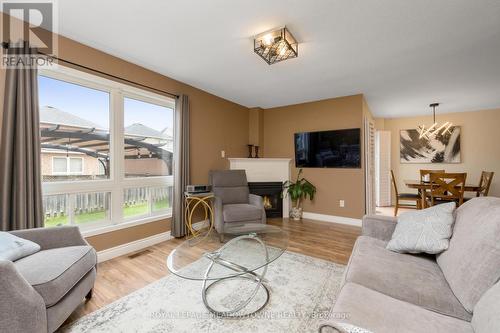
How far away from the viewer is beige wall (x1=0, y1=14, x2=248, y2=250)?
234 centimetres

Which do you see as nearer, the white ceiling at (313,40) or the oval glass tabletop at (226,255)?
the oval glass tabletop at (226,255)

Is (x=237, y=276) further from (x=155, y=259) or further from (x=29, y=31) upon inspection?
(x=29, y=31)

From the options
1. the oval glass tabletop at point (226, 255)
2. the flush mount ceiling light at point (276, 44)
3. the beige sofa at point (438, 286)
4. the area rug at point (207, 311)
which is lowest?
the area rug at point (207, 311)

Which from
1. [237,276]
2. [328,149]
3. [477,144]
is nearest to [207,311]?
[237,276]

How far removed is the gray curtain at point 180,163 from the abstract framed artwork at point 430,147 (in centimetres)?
547

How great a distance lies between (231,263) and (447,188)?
12.3 ft

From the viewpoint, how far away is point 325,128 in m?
4.12

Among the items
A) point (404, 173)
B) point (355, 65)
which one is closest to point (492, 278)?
point (355, 65)

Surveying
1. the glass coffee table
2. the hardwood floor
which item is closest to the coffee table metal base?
the glass coffee table

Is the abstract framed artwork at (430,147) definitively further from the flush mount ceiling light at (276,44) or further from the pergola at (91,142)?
the pergola at (91,142)

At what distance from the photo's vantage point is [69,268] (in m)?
1.32

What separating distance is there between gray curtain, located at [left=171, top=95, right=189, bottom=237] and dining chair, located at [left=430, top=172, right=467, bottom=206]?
13.1 ft

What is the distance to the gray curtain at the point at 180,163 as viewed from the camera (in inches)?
122

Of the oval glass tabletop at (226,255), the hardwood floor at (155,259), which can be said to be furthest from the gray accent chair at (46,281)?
the oval glass tabletop at (226,255)
